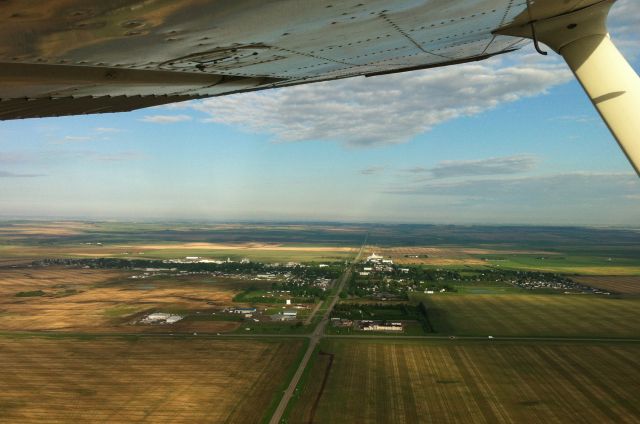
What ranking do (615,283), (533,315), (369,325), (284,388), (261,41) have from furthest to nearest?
(615,283)
(533,315)
(369,325)
(284,388)
(261,41)

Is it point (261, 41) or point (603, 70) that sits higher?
point (261, 41)

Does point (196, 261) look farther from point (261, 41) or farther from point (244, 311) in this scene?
point (261, 41)

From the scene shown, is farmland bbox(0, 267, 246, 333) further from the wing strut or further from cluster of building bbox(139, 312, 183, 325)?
the wing strut

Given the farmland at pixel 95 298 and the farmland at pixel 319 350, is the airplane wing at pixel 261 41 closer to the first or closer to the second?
the farmland at pixel 319 350

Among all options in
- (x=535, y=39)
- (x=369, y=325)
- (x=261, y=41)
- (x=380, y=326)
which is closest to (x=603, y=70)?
(x=535, y=39)

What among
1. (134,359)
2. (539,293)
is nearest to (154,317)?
(134,359)
